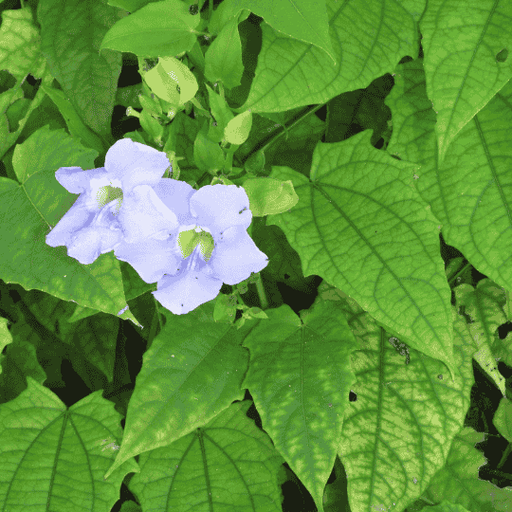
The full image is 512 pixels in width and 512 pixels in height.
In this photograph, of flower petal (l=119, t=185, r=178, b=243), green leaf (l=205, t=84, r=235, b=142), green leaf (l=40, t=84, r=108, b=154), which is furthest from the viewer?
green leaf (l=40, t=84, r=108, b=154)

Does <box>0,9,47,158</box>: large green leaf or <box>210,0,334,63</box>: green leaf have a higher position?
<box>210,0,334,63</box>: green leaf

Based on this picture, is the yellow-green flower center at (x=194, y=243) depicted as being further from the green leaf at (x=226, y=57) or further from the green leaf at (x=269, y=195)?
the green leaf at (x=226, y=57)

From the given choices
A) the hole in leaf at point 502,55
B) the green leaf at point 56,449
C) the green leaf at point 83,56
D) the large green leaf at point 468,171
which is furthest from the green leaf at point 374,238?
the green leaf at point 56,449

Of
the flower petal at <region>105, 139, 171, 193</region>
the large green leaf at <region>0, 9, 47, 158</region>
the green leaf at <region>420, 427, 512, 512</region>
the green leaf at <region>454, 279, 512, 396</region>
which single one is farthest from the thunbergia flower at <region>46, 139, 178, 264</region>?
the green leaf at <region>420, 427, 512, 512</region>

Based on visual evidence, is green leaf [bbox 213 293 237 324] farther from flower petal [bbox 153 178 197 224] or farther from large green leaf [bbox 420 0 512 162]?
large green leaf [bbox 420 0 512 162]

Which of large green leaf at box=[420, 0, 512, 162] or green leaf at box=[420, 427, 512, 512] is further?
green leaf at box=[420, 427, 512, 512]

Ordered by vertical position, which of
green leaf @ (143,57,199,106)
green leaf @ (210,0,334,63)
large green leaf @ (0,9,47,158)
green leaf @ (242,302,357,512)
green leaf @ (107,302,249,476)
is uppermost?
green leaf @ (210,0,334,63)
